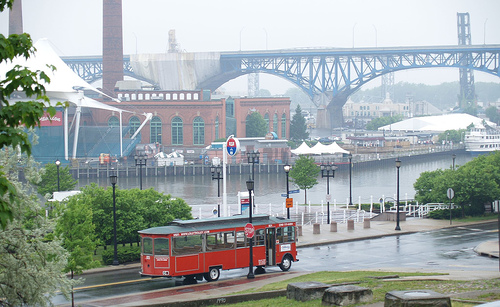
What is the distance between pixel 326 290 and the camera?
16.3m

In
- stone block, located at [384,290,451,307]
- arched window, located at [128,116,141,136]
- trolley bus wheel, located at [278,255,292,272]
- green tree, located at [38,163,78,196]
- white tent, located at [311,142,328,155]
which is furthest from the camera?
arched window, located at [128,116,141,136]

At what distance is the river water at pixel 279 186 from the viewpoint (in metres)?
71.1

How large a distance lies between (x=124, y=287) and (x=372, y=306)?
34.9 feet

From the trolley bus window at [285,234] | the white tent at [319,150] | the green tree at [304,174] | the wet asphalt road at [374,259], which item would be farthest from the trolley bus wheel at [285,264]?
the white tent at [319,150]

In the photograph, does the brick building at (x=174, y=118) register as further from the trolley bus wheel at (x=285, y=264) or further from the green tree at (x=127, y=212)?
the trolley bus wheel at (x=285, y=264)

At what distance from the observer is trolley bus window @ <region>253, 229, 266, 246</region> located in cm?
2586

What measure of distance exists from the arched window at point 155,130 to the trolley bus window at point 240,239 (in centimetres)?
8819

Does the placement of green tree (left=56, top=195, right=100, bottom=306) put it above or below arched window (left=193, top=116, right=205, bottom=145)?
below

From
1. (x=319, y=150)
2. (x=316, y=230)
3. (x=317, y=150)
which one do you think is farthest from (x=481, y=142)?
(x=316, y=230)

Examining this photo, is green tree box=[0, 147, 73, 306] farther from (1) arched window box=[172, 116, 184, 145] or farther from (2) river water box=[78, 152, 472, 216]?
(1) arched window box=[172, 116, 184, 145]

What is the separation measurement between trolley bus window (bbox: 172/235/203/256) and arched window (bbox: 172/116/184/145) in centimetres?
8809

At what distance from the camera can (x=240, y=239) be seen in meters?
25.4

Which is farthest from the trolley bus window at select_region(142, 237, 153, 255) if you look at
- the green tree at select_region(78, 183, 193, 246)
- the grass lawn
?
the green tree at select_region(78, 183, 193, 246)

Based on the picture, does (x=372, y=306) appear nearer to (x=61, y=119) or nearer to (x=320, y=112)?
(x=61, y=119)
